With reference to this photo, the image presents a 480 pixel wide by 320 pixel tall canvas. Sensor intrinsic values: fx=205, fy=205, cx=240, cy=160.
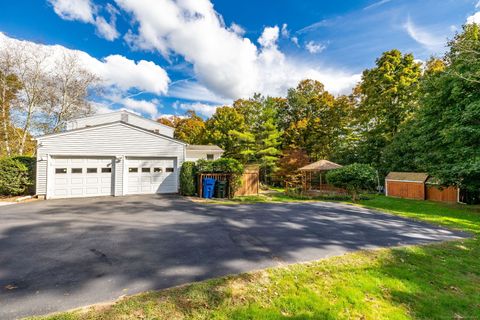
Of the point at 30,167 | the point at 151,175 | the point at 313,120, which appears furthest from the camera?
the point at 313,120

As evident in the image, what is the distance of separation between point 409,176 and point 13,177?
1020 inches

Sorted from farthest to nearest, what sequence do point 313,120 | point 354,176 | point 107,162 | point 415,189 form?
point 313,120
point 415,189
point 354,176
point 107,162

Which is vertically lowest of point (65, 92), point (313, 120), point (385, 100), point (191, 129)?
point (191, 129)

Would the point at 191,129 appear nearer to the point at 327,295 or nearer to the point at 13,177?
the point at 13,177

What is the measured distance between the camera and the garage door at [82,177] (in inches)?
425

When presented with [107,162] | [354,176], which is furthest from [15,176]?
[354,176]

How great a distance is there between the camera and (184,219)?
697 centimetres

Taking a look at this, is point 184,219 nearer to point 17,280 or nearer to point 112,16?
point 17,280

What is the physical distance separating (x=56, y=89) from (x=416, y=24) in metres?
26.0

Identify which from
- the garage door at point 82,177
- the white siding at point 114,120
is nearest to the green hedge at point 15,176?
the garage door at point 82,177

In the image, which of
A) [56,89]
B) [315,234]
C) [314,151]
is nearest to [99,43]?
[56,89]

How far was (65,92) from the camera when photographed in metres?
18.9

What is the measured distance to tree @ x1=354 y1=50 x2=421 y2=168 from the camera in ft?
62.6

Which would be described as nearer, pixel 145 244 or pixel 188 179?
pixel 145 244
